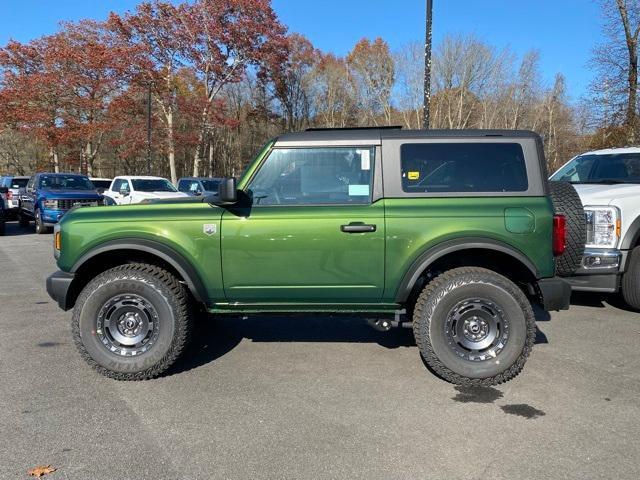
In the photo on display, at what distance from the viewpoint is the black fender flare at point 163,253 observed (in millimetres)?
4012

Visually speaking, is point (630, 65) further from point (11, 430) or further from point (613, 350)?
point (11, 430)

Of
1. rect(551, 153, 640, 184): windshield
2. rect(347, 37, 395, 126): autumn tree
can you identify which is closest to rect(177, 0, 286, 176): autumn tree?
rect(347, 37, 395, 126): autumn tree

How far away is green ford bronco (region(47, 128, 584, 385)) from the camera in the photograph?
393cm

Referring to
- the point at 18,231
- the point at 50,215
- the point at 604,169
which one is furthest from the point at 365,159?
the point at 18,231

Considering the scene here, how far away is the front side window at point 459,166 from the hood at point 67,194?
44.0ft

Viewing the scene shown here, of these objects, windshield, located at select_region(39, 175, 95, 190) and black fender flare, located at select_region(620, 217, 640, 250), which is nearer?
black fender flare, located at select_region(620, 217, 640, 250)

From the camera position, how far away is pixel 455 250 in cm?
391

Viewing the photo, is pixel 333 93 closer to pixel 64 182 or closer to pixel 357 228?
pixel 64 182

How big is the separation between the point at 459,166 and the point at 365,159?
800 millimetres

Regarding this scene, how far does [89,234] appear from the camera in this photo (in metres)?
4.10

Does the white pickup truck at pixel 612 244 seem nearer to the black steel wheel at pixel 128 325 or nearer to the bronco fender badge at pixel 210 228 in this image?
the bronco fender badge at pixel 210 228

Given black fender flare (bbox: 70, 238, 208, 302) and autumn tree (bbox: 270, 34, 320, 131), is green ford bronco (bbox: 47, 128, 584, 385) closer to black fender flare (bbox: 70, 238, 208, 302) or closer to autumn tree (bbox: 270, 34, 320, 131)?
black fender flare (bbox: 70, 238, 208, 302)

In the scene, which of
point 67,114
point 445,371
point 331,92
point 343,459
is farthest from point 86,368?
point 331,92

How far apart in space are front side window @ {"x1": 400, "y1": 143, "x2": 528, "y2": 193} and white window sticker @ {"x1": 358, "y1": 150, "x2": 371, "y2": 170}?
277mm
